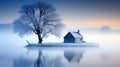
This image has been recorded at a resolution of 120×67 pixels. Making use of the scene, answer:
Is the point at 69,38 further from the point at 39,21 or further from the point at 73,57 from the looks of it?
the point at 73,57

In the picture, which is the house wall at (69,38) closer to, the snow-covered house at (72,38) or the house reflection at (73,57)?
the snow-covered house at (72,38)

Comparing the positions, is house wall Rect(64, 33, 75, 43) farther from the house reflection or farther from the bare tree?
the house reflection

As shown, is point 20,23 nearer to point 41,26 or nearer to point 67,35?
point 41,26

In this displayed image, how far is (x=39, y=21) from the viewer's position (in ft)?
114

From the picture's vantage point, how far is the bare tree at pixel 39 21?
3416 cm

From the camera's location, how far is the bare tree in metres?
34.2

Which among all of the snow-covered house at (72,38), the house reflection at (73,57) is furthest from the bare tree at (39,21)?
the house reflection at (73,57)

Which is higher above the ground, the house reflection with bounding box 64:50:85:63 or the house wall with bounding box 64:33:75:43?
the house wall with bounding box 64:33:75:43

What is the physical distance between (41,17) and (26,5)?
2.21 meters

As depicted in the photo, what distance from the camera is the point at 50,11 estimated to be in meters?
35.2

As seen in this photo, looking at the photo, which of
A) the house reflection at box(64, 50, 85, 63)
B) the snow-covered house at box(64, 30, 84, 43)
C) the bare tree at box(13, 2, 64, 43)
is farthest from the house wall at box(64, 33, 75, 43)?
the house reflection at box(64, 50, 85, 63)

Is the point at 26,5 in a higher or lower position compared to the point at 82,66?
higher

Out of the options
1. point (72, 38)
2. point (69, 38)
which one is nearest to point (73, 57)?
point (72, 38)

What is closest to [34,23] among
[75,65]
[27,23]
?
[27,23]
